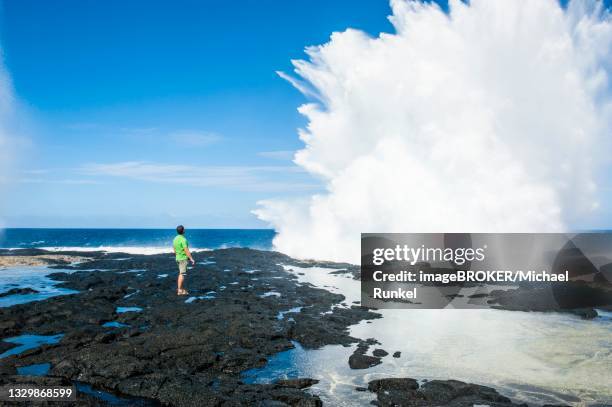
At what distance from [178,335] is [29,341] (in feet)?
14.6

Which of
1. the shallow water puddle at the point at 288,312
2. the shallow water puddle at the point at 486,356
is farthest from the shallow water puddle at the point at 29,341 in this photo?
the shallow water puddle at the point at 288,312

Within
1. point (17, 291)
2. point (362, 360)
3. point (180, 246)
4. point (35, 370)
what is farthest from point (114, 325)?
point (17, 291)

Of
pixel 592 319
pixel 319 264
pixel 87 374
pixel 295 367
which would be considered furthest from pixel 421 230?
pixel 87 374

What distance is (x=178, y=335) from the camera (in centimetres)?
1171

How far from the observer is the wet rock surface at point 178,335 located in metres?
8.40

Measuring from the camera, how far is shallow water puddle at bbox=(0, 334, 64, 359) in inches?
432

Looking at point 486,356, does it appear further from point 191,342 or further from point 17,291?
point 17,291

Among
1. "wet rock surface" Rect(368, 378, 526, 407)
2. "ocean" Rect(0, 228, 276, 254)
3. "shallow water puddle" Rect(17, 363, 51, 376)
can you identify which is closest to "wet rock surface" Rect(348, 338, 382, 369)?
"wet rock surface" Rect(368, 378, 526, 407)

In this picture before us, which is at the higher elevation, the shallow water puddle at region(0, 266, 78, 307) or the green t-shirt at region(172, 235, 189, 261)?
the green t-shirt at region(172, 235, 189, 261)

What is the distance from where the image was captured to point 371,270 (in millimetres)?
30484

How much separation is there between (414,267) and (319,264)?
10.5 meters

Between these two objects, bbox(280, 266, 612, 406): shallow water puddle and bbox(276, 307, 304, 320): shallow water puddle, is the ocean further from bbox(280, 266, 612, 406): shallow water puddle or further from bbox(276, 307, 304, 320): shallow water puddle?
bbox(280, 266, 612, 406): shallow water puddle

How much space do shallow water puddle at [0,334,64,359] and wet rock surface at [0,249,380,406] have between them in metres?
0.38

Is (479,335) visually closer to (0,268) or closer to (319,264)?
(319,264)
